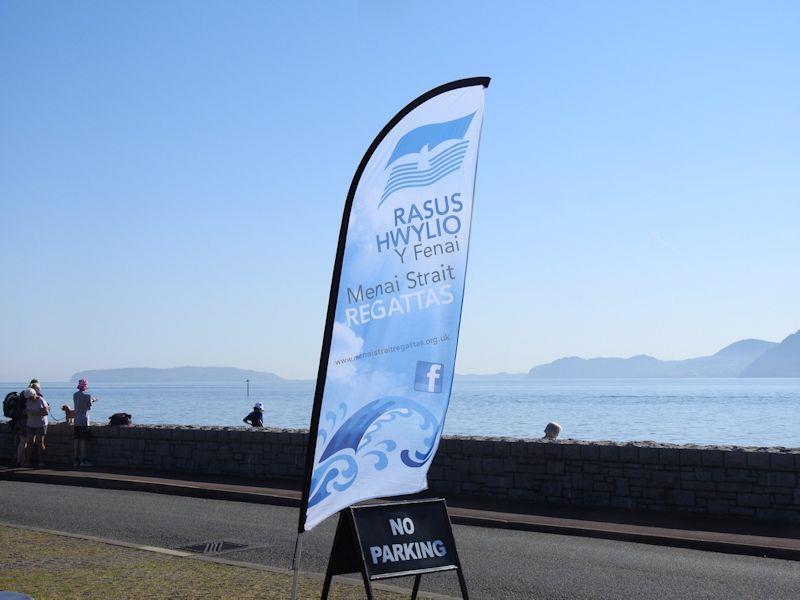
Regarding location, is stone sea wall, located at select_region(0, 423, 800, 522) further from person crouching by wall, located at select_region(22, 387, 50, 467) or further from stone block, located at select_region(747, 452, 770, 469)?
person crouching by wall, located at select_region(22, 387, 50, 467)

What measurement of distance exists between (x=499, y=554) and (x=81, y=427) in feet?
42.8

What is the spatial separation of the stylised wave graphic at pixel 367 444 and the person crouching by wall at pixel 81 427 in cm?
1489

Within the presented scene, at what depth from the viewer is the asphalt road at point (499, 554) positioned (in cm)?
902

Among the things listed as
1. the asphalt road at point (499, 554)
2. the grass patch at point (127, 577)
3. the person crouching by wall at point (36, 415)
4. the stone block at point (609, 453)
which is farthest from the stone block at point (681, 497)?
the person crouching by wall at point (36, 415)

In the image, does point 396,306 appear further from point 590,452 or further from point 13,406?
point 13,406

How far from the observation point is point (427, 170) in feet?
23.9

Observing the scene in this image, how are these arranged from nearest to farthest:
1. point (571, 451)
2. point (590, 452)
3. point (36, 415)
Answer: point (590, 452)
point (571, 451)
point (36, 415)

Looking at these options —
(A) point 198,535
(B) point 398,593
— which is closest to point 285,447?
(A) point 198,535

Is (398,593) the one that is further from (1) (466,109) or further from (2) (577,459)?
(2) (577,459)

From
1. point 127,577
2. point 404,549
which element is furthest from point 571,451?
point 404,549

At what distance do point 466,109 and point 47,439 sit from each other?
18215 millimetres

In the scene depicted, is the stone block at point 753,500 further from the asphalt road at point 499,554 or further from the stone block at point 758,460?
the asphalt road at point 499,554

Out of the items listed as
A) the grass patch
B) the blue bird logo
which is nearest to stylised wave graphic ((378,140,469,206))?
the blue bird logo

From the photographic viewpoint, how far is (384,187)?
7141 mm
